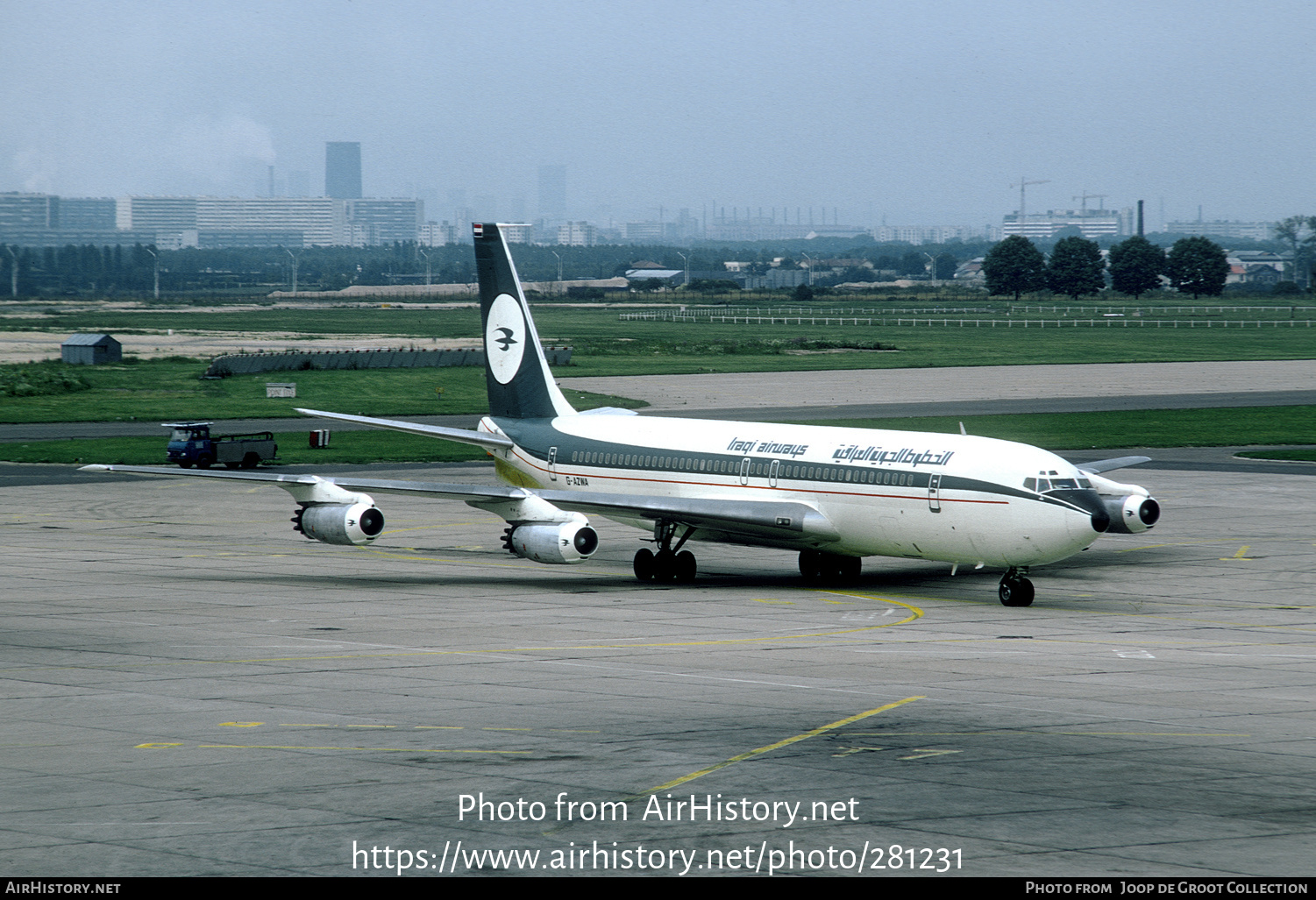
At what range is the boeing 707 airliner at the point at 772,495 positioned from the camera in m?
38.6

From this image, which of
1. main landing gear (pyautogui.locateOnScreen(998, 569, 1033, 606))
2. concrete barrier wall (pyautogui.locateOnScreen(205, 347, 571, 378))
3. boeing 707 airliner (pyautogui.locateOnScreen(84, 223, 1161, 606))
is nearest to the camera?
boeing 707 airliner (pyautogui.locateOnScreen(84, 223, 1161, 606))

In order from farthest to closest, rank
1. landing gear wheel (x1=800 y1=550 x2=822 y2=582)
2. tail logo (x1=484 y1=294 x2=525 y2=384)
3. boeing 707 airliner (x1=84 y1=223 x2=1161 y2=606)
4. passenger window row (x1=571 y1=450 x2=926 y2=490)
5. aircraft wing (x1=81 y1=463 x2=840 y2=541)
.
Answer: tail logo (x1=484 y1=294 x2=525 y2=384) → landing gear wheel (x1=800 y1=550 x2=822 y2=582) → aircraft wing (x1=81 y1=463 x2=840 y2=541) → passenger window row (x1=571 y1=450 x2=926 y2=490) → boeing 707 airliner (x1=84 y1=223 x2=1161 y2=606)

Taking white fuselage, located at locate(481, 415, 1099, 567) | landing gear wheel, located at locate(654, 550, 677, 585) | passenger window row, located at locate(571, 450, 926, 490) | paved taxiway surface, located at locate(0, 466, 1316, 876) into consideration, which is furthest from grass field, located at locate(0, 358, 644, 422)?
paved taxiway surface, located at locate(0, 466, 1316, 876)

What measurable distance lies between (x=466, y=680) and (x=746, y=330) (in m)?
167

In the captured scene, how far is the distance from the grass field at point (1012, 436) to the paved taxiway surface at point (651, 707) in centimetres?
2596

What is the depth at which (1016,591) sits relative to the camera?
39.2 meters

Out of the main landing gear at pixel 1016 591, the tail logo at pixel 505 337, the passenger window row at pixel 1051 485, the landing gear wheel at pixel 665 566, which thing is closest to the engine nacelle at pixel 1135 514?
the main landing gear at pixel 1016 591

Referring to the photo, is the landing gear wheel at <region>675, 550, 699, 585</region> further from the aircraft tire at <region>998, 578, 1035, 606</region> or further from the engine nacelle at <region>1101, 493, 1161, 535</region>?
the engine nacelle at <region>1101, 493, 1161, 535</region>

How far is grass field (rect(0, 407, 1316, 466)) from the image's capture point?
75125 mm

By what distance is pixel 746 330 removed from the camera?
194125 millimetres

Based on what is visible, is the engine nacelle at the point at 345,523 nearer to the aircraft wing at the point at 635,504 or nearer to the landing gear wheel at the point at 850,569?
the aircraft wing at the point at 635,504

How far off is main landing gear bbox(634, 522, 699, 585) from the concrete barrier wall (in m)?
85.0
